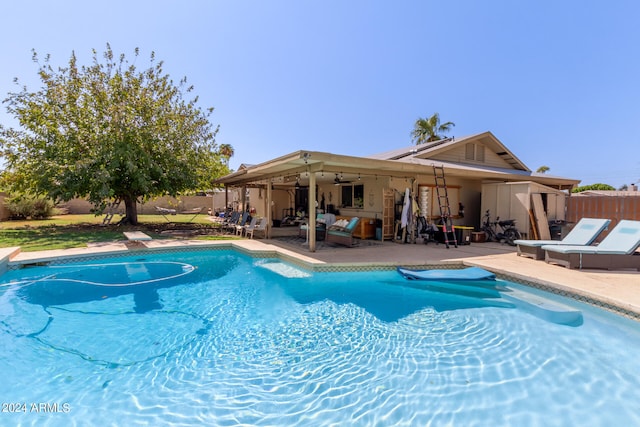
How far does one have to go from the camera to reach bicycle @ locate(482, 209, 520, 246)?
34.7 feet

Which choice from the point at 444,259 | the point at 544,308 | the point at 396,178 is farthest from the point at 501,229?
the point at 544,308

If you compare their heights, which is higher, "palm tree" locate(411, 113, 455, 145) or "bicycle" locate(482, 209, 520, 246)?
"palm tree" locate(411, 113, 455, 145)

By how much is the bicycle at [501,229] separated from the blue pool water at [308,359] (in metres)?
5.11

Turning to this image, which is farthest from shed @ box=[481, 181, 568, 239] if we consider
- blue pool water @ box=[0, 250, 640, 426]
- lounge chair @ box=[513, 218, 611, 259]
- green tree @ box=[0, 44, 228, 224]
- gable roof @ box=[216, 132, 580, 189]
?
green tree @ box=[0, 44, 228, 224]

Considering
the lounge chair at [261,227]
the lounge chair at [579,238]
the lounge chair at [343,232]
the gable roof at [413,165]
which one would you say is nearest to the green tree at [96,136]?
the gable roof at [413,165]

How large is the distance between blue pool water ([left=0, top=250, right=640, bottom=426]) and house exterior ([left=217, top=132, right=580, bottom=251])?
4.04m

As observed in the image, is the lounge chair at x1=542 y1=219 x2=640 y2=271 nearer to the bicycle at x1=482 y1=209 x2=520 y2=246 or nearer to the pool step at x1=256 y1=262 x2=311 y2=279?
the bicycle at x1=482 y1=209 x2=520 y2=246

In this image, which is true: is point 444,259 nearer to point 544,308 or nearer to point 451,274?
point 451,274

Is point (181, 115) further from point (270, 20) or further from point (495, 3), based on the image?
point (495, 3)

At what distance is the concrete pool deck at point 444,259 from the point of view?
5.31 m

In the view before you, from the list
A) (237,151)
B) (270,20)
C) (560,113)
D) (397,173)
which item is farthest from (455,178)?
(237,151)

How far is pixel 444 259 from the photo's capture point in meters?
7.92

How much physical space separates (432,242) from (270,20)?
1029 cm

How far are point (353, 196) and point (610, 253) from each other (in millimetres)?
8312
